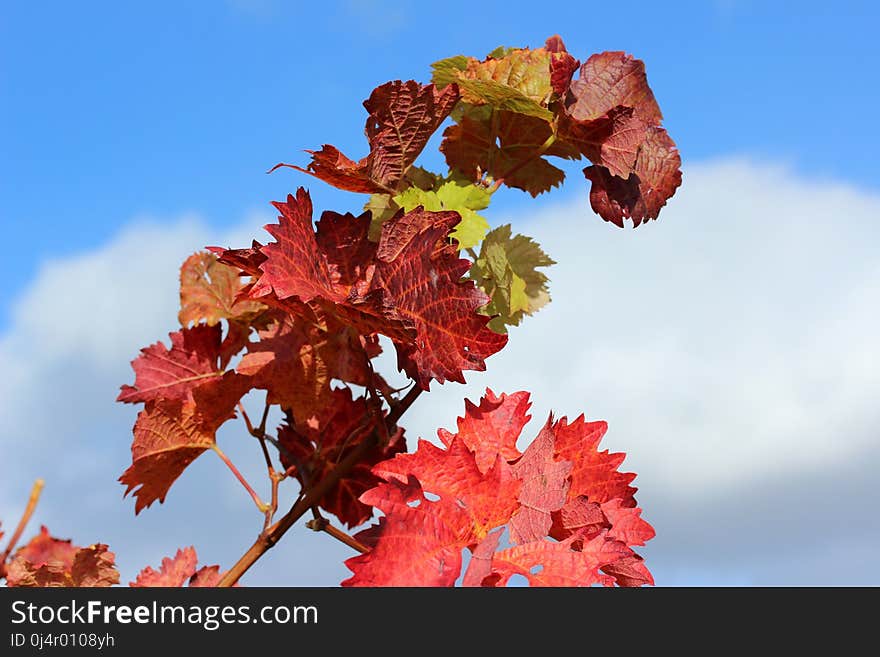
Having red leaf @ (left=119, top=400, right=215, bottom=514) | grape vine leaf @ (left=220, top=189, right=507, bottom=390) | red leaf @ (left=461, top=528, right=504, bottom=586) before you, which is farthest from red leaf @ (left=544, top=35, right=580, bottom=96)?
red leaf @ (left=119, top=400, right=215, bottom=514)

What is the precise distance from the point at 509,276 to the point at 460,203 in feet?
0.62

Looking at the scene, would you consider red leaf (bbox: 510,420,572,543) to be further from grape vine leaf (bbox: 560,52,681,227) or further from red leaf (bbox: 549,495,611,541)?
grape vine leaf (bbox: 560,52,681,227)

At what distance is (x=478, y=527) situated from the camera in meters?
1.20

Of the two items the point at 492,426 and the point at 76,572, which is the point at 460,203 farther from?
the point at 76,572

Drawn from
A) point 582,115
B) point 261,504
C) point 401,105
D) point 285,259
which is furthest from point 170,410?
point 582,115

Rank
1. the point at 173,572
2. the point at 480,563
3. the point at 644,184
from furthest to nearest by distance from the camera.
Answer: the point at 173,572 < the point at 644,184 < the point at 480,563

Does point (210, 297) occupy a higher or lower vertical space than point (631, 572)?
higher

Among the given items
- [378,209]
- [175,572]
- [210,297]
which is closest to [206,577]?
[175,572]

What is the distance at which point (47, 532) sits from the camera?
239cm

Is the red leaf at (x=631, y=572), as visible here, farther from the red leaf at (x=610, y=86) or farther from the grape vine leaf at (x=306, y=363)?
the red leaf at (x=610, y=86)

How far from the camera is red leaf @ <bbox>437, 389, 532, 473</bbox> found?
1.35 metres

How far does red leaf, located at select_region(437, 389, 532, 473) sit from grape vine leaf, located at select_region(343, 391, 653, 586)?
2cm
